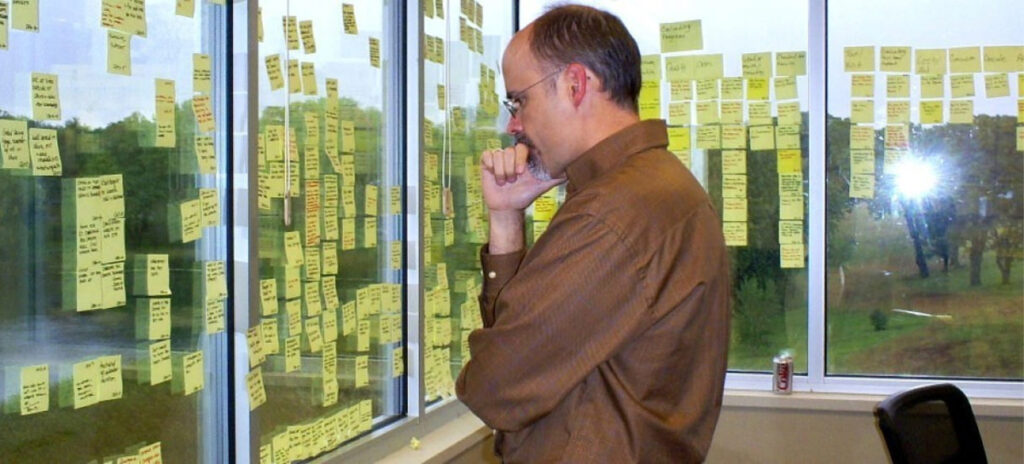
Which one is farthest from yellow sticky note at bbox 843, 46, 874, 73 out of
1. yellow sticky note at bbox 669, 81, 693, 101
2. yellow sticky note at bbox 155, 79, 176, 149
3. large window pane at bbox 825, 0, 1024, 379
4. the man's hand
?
yellow sticky note at bbox 155, 79, 176, 149

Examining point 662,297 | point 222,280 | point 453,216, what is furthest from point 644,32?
point 662,297

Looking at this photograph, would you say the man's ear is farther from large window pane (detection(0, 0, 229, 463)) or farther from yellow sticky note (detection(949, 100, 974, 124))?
yellow sticky note (detection(949, 100, 974, 124))

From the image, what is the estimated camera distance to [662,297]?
1.45 m

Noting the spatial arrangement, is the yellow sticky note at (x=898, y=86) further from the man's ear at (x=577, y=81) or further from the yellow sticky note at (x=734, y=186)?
the man's ear at (x=577, y=81)

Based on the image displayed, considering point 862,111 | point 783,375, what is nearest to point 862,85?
point 862,111

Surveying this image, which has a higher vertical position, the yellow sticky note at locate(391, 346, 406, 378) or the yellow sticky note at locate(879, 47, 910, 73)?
the yellow sticky note at locate(879, 47, 910, 73)

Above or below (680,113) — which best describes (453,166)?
below

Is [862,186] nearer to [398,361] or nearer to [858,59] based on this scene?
[858,59]

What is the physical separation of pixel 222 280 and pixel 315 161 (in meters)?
0.47

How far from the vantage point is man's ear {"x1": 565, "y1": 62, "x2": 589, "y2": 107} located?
159cm

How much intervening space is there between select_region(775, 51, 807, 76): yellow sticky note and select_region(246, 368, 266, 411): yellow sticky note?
2478 mm

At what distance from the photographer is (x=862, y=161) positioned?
3.95 m

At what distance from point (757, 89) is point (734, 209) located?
460mm

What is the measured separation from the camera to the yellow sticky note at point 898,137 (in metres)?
3.92
